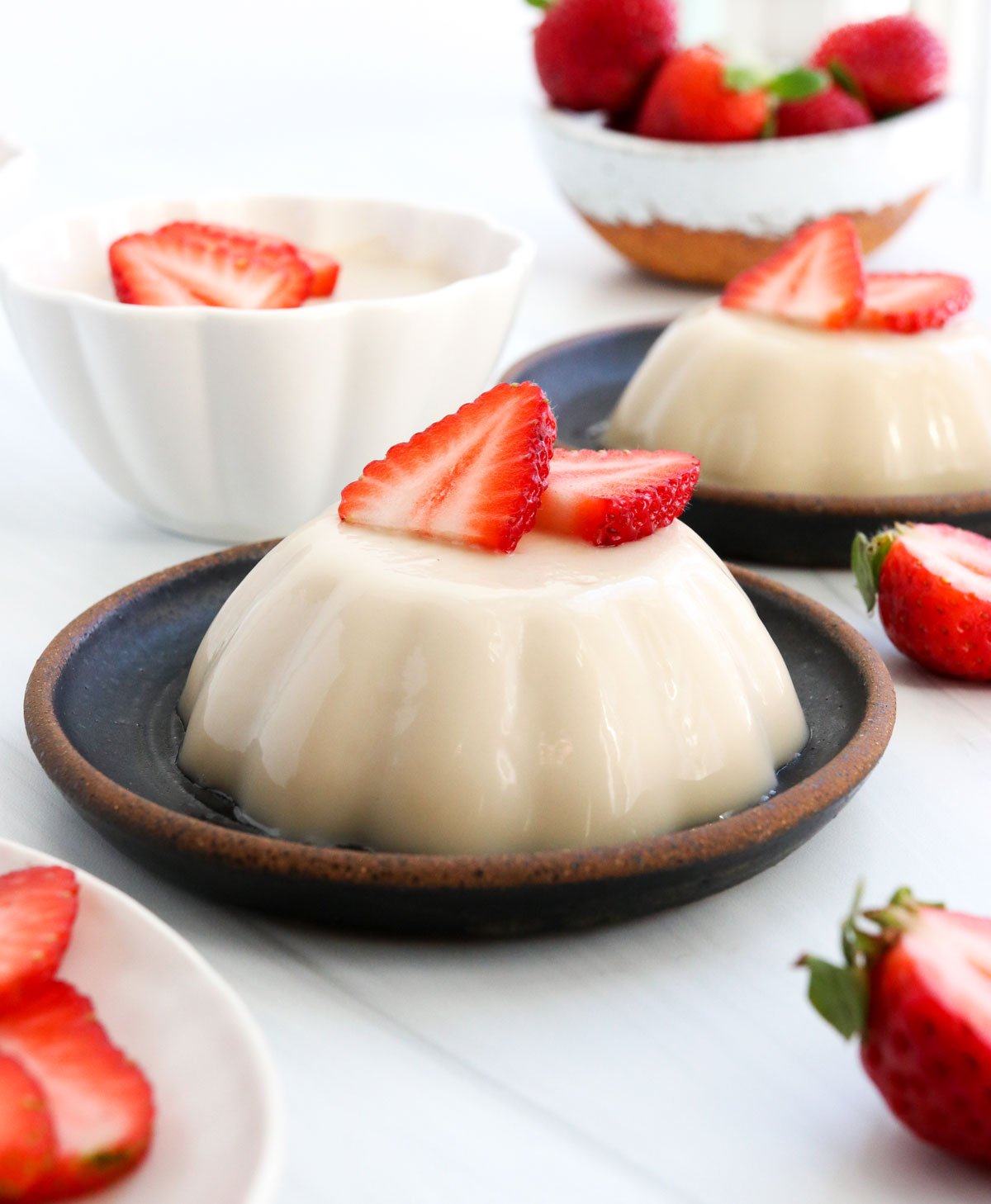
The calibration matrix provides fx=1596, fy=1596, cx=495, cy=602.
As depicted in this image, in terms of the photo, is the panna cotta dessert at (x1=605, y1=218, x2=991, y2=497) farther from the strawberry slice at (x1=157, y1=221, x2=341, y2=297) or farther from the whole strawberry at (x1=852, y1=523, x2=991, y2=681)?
the strawberry slice at (x1=157, y1=221, x2=341, y2=297)

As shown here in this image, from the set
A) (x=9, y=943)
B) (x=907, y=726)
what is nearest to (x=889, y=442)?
(x=907, y=726)

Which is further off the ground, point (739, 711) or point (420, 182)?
point (739, 711)

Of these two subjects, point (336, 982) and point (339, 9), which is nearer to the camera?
point (336, 982)

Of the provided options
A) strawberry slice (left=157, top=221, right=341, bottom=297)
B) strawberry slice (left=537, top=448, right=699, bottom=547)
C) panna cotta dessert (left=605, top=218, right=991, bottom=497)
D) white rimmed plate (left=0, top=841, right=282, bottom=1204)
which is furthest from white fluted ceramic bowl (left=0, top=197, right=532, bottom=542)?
white rimmed plate (left=0, top=841, right=282, bottom=1204)

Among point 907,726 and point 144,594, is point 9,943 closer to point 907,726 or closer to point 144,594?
point 144,594

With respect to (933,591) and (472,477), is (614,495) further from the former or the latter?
(933,591)

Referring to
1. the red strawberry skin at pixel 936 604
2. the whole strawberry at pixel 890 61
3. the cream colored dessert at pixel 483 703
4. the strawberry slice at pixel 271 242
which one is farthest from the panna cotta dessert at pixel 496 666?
the whole strawberry at pixel 890 61

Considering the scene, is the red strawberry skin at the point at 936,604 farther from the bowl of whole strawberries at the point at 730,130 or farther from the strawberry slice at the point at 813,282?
the bowl of whole strawberries at the point at 730,130

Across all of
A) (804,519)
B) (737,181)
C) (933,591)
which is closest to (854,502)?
(804,519)
